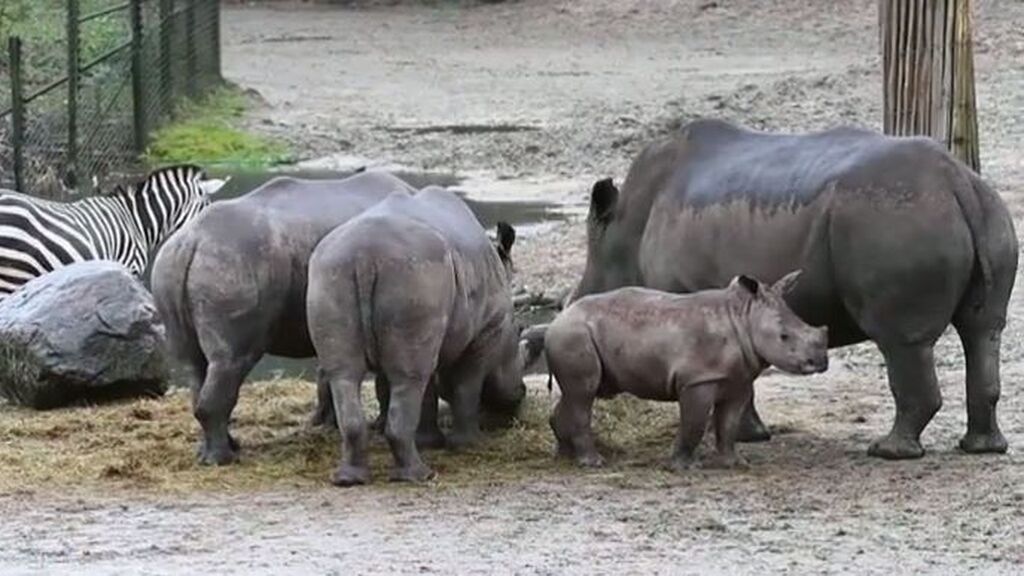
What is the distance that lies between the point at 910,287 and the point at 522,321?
5194mm

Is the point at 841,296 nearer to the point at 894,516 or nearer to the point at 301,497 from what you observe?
the point at 894,516

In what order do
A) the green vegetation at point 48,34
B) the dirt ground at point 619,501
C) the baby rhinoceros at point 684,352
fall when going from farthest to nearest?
1. the green vegetation at point 48,34
2. the baby rhinoceros at point 684,352
3. the dirt ground at point 619,501

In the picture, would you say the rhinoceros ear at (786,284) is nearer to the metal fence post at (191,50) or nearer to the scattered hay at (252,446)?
the scattered hay at (252,446)

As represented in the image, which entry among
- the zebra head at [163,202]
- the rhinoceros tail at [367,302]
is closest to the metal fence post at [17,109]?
the zebra head at [163,202]

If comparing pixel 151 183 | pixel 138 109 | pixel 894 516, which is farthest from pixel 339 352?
pixel 138 109

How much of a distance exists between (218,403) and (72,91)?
33.7 ft

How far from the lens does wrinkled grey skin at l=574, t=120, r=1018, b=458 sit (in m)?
8.84

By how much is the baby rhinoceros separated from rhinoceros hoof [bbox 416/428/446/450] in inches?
26.1

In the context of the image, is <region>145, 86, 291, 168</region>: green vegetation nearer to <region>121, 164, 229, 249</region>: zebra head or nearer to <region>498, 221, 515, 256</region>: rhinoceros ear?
<region>121, 164, 229, 249</region>: zebra head

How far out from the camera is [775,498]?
8281mm

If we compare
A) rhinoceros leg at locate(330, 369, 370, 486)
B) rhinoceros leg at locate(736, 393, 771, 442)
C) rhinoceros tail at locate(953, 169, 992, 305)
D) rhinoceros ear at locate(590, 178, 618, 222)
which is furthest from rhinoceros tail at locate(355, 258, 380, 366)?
rhinoceros tail at locate(953, 169, 992, 305)

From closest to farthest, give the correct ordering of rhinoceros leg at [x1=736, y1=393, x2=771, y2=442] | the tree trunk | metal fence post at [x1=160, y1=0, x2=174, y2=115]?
1. rhinoceros leg at [x1=736, y1=393, x2=771, y2=442]
2. the tree trunk
3. metal fence post at [x1=160, y1=0, x2=174, y2=115]

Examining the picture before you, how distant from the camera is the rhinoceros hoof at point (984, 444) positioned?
9.13 meters

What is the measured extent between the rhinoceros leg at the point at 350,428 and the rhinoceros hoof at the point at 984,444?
2394 mm
